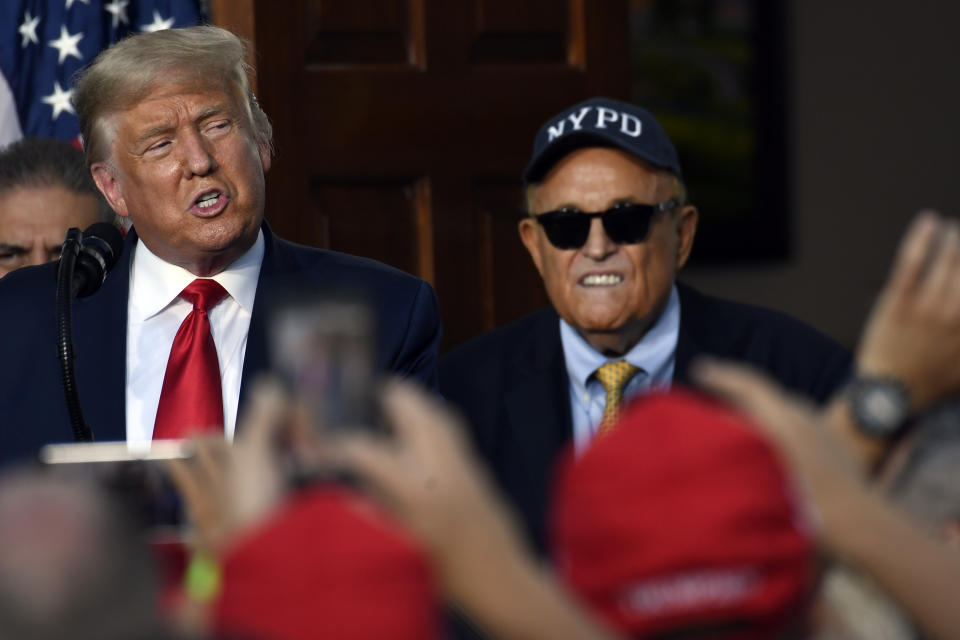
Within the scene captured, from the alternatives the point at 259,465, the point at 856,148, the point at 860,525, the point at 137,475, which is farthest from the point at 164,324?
the point at 856,148

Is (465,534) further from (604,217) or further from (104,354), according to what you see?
(104,354)

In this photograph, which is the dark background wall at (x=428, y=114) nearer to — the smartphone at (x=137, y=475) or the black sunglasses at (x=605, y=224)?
the black sunglasses at (x=605, y=224)

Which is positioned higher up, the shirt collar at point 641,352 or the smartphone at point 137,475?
the smartphone at point 137,475

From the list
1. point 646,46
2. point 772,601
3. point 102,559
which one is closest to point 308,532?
point 102,559

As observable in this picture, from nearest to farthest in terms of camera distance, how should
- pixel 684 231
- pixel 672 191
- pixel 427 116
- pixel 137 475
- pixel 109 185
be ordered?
pixel 137 475 < pixel 672 191 < pixel 684 231 < pixel 109 185 < pixel 427 116

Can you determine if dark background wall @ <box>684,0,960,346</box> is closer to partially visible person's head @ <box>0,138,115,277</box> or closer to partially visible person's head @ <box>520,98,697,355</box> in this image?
partially visible person's head @ <box>0,138,115,277</box>

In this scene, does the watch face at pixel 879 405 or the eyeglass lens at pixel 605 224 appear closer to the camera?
the watch face at pixel 879 405

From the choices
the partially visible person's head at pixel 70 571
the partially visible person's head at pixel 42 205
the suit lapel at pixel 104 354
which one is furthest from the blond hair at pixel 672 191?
the partially visible person's head at pixel 70 571

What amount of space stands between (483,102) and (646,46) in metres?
2.78

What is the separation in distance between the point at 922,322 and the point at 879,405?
73 mm

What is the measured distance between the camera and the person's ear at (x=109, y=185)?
9.26 ft

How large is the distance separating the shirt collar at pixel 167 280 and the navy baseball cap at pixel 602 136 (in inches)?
23.1

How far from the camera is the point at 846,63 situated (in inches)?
241

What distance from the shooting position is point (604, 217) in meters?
2.41
